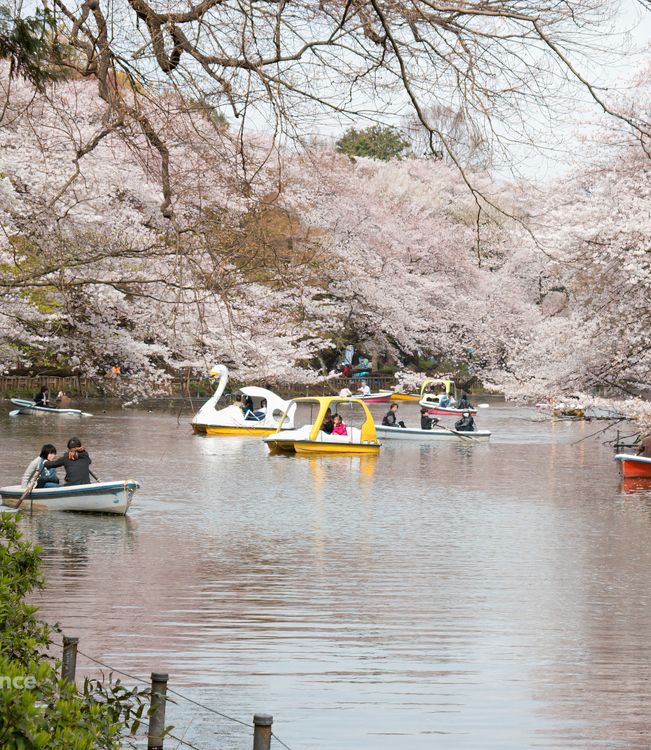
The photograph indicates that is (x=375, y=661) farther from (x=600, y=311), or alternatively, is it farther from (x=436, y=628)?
(x=600, y=311)

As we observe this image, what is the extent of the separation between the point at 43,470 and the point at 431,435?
19.1 meters

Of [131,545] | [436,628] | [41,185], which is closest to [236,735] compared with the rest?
[436,628]

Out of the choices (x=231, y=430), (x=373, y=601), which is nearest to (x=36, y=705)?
(x=373, y=601)

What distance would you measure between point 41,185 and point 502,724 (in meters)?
21.0

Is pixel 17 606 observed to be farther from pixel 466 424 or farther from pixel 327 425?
pixel 466 424

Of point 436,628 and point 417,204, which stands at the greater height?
point 417,204

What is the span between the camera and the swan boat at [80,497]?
17266 mm

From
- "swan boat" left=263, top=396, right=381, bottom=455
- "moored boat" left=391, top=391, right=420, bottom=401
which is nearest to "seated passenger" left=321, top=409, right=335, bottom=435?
"swan boat" left=263, top=396, right=381, bottom=455

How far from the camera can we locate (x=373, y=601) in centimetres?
1223

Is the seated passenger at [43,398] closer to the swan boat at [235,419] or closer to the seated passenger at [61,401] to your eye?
the seated passenger at [61,401]

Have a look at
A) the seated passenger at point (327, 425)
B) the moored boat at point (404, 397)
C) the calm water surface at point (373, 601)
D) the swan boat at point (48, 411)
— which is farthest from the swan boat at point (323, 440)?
the moored boat at point (404, 397)

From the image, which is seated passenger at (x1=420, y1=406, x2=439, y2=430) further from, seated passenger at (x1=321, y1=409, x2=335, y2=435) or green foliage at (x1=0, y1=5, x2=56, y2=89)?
green foliage at (x1=0, y1=5, x2=56, y2=89)

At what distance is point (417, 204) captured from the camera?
2328 inches

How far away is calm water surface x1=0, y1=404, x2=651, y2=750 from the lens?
8.07m
